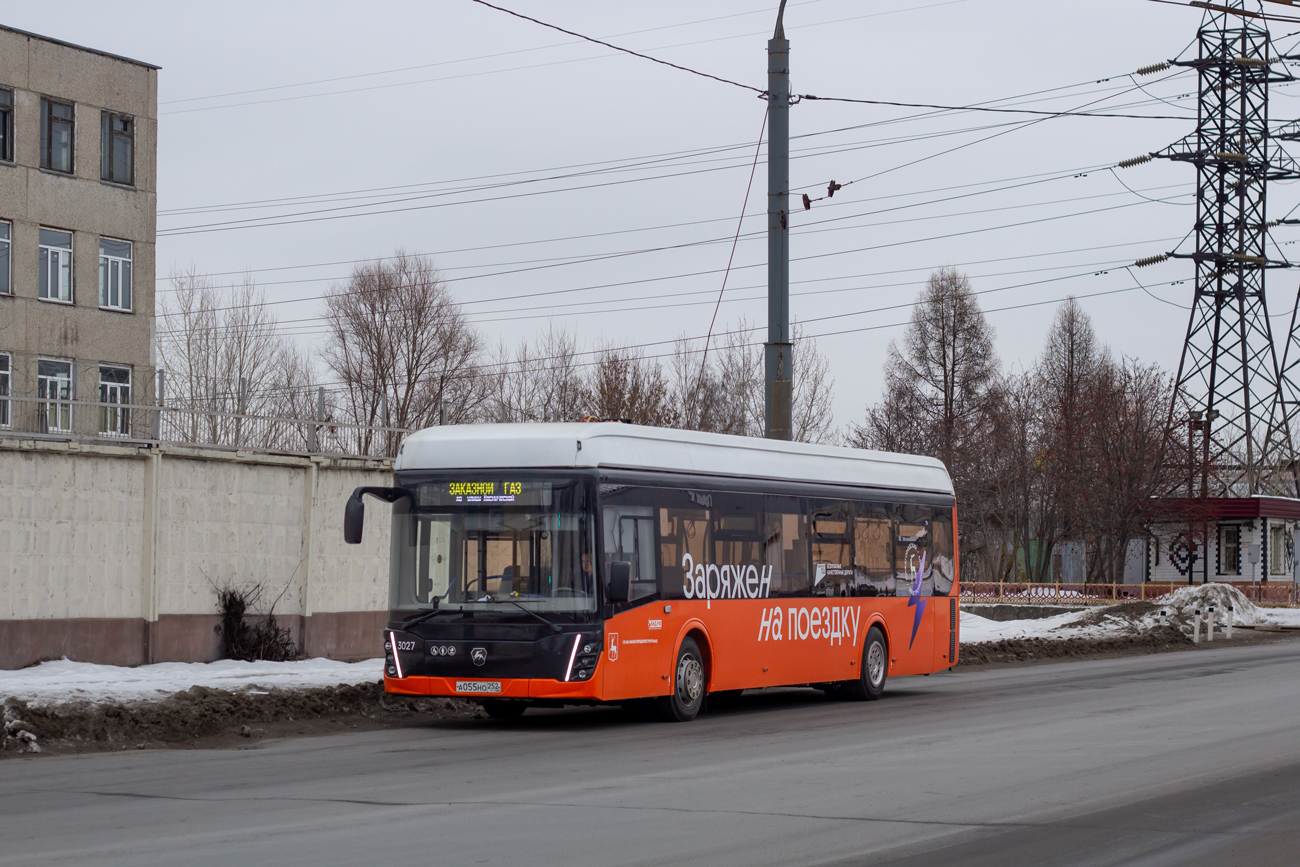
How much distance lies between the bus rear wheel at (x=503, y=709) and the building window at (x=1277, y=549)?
4429 cm

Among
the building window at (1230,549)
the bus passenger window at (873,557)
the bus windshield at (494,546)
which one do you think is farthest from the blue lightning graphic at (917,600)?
the building window at (1230,549)

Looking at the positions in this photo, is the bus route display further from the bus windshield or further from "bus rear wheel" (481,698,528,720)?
"bus rear wheel" (481,698,528,720)

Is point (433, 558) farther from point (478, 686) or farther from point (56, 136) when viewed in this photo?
point (56, 136)

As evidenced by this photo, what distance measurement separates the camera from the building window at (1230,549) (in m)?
55.1

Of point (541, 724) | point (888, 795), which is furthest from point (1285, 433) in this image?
point (888, 795)

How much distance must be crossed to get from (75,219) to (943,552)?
25276mm

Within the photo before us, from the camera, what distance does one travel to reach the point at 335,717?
53.4 ft

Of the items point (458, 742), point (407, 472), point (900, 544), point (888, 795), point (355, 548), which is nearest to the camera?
point (888, 795)

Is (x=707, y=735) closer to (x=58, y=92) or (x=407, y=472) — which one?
(x=407, y=472)

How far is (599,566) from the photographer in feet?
49.4

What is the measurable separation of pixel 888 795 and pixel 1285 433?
56981mm


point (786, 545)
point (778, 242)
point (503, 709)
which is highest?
point (778, 242)

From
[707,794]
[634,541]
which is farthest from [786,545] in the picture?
[707,794]

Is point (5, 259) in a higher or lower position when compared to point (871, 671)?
higher
